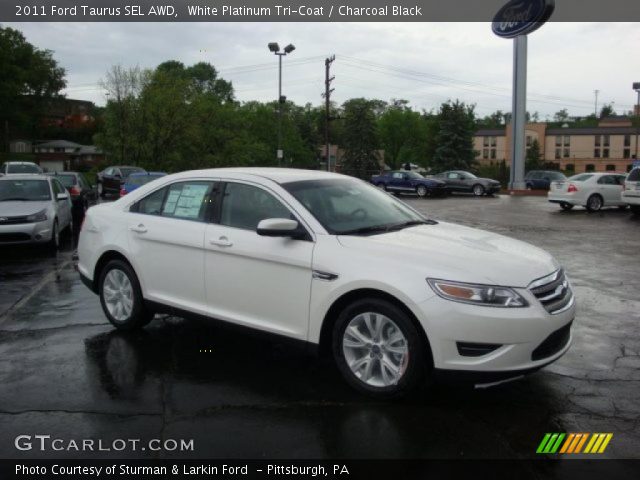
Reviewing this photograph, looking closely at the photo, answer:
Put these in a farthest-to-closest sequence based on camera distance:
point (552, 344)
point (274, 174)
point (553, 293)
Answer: point (274, 174) → point (553, 293) → point (552, 344)

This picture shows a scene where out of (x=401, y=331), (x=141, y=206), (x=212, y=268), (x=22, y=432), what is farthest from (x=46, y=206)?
(x=401, y=331)

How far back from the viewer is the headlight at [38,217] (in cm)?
1170

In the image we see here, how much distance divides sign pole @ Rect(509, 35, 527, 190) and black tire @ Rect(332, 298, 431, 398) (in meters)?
34.7

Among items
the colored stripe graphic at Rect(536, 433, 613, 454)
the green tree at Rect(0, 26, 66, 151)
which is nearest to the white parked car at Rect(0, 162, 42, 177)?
the colored stripe graphic at Rect(536, 433, 613, 454)

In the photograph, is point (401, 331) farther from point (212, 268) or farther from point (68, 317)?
point (68, 317)

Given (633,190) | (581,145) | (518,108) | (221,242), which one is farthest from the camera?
(581,145)

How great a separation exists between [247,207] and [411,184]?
101ft

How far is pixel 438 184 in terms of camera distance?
34094 mm

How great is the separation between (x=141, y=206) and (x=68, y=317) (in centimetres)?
171

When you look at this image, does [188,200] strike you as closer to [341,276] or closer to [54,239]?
[341,276]

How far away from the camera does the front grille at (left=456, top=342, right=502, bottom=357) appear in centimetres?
403

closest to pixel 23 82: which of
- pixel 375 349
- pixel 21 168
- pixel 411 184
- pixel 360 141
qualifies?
pixel 360 141

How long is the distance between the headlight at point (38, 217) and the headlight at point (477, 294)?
9829mm

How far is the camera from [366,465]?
138 inches
